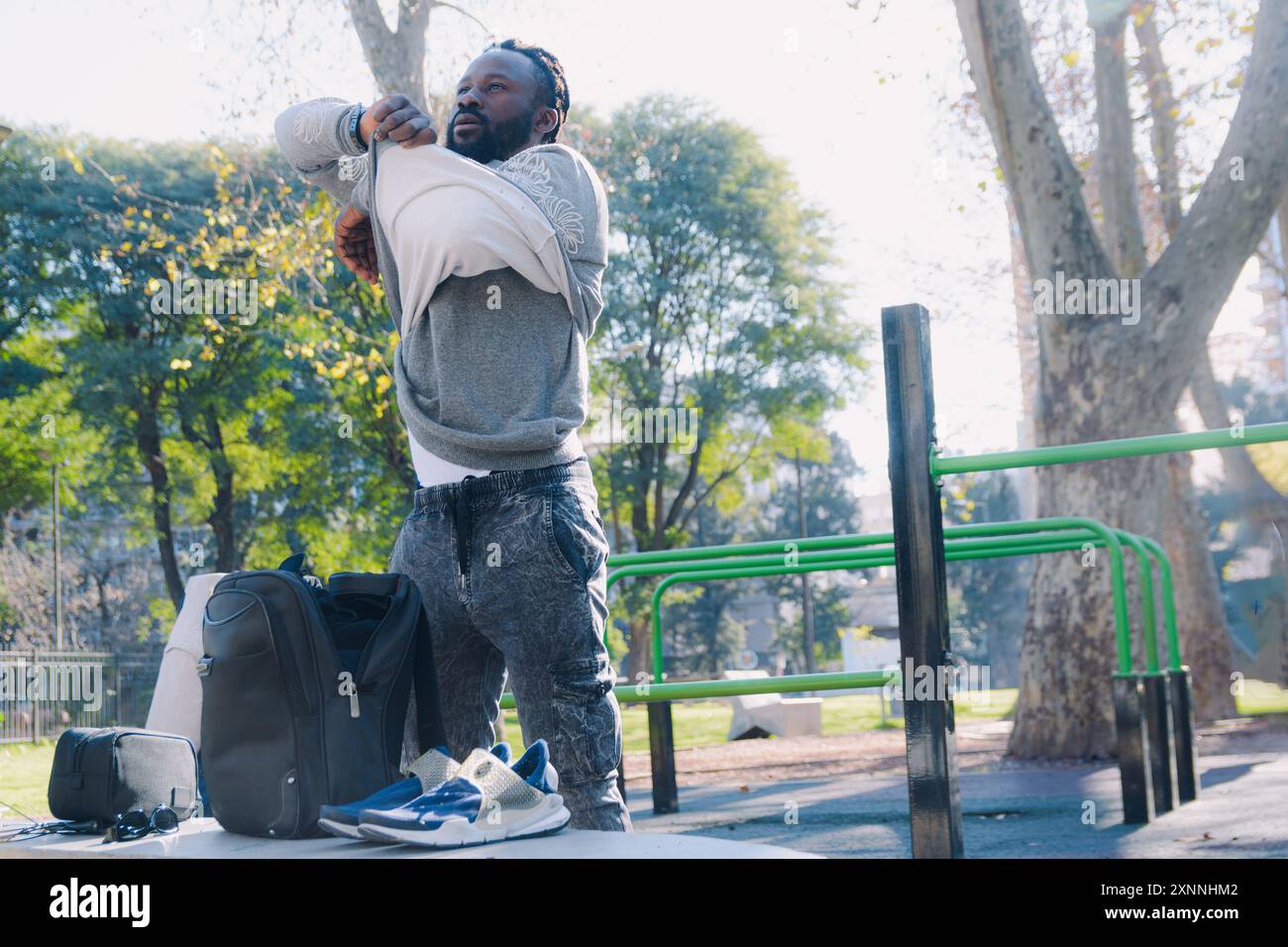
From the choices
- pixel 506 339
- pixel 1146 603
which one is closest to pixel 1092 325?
pixel 1146 603

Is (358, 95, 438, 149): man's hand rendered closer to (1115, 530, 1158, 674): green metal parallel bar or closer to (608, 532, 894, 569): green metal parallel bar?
(608, 532, 894, 569): green metal parallel bar

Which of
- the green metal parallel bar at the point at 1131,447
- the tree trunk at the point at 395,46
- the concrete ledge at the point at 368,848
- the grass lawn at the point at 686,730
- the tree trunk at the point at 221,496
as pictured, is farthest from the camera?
the tree trunk at the point at 221,496

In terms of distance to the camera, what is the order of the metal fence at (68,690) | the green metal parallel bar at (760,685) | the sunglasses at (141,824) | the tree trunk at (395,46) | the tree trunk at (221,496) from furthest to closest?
the tree trunk at (221,496) < the metal fence at (68,690) < the tree trunk at (395,46) < the green metal parallel bar at (760,685) < the sunglasses at (141,824)

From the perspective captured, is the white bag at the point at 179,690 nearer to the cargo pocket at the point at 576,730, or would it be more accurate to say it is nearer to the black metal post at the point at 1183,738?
the cargo pocket at the point at 576,730

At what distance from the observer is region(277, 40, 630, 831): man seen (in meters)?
2.24

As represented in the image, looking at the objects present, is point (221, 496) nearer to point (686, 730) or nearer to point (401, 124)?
point (686, 730)

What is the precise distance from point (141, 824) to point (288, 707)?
1.22ft

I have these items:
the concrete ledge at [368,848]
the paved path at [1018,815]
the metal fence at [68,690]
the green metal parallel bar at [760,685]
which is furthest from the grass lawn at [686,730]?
the concrete ledge at [368,848]

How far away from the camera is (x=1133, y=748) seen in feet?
18.4

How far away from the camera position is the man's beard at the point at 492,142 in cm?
255

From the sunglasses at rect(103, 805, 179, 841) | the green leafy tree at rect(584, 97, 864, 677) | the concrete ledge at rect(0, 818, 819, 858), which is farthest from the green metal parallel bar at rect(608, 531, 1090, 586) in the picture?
the green leafy tree at rect(584, 97, 864, 677)

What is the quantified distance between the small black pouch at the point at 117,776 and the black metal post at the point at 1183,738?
496 cm
